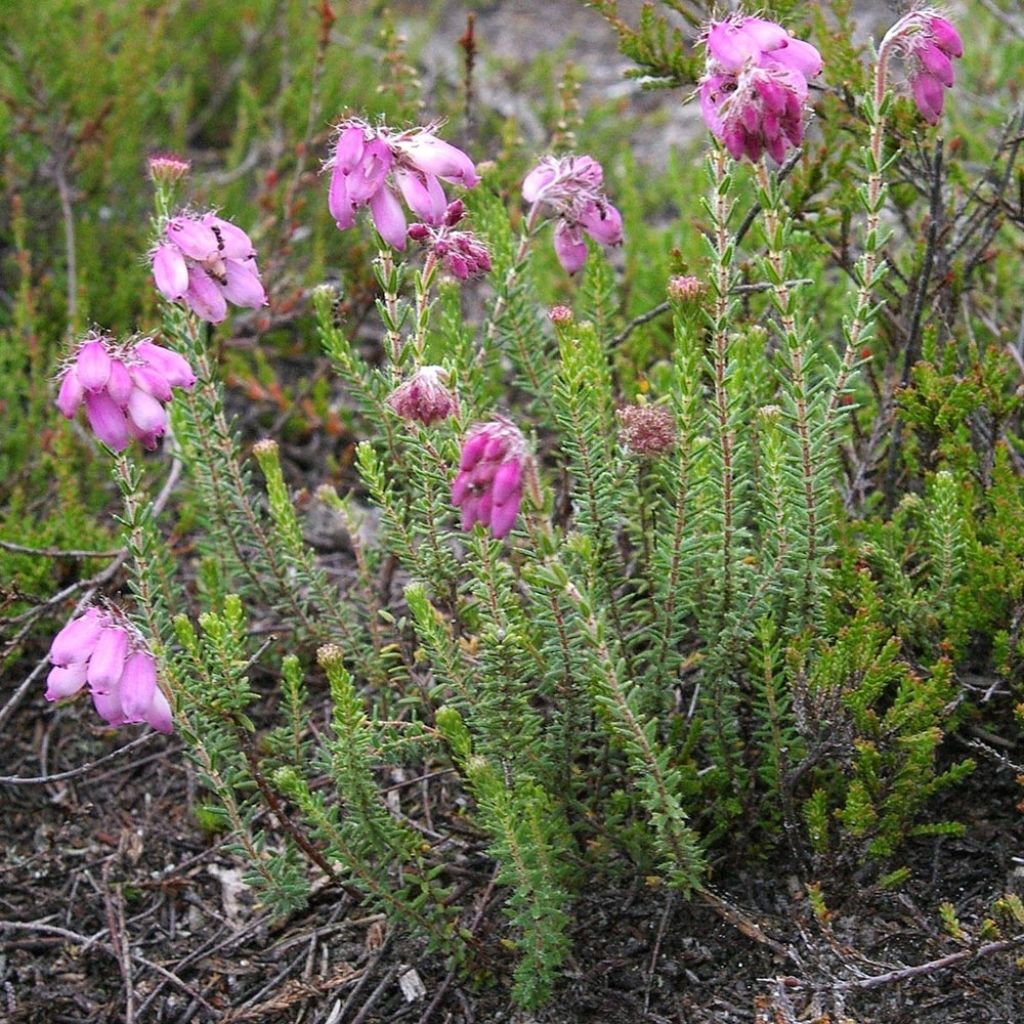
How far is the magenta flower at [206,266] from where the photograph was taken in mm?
2336

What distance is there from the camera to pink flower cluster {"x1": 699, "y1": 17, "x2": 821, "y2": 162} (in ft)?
6.45

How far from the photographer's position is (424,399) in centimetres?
214

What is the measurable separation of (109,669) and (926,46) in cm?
186

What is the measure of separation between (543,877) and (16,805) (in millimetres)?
1631

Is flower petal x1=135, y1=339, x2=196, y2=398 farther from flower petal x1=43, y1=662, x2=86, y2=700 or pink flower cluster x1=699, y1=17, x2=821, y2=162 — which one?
pink flower cluster x1=699, y1=17, x2=821, y2=162

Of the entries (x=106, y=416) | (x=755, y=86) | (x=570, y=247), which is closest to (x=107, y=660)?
(x=106, y=416)

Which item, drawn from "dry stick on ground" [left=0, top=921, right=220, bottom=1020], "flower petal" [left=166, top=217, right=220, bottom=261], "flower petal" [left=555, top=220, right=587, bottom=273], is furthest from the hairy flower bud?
"dry stick on ground" [left=0, top=921, right=220, bottom=1020]

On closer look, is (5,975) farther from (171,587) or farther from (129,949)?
(171,587)

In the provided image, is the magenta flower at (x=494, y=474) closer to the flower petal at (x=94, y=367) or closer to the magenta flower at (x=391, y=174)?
the magenta flower at (x=391, y=174)

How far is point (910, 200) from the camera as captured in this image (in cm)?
343

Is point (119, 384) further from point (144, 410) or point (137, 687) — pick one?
point (137, 687)

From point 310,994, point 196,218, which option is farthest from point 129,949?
point 196,218

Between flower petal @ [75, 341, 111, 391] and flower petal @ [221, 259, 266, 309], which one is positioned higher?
flower petal @ [221, 259, 266, 309]

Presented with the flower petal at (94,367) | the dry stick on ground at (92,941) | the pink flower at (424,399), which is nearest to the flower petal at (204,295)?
the flower petal at (94,367)
